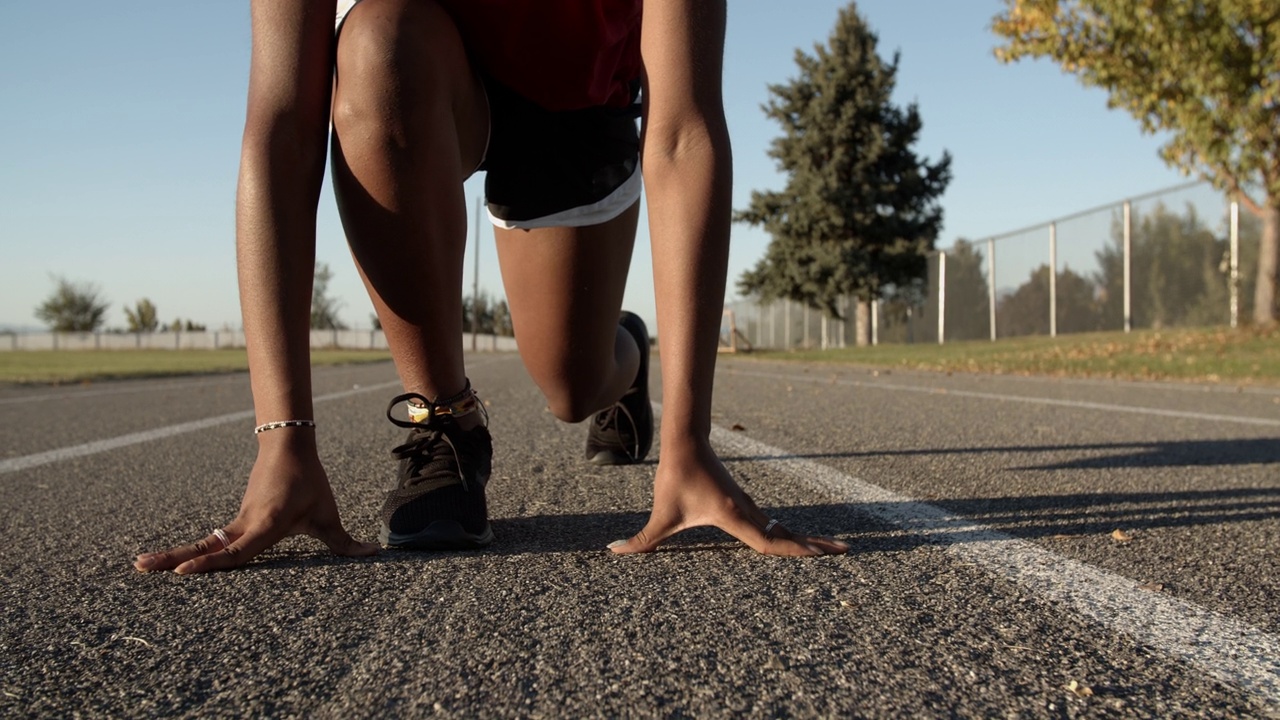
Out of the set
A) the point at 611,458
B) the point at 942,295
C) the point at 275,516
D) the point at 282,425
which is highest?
the point at 942,295

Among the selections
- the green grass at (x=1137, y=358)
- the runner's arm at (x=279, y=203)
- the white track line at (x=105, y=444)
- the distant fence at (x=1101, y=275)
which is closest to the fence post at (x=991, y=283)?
the distant fence at (x=1101, y=275)

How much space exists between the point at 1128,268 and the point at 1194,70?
7.05 metres

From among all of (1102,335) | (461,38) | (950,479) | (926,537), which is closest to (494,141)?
(461,38)

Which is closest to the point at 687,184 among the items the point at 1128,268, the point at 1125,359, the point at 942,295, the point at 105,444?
the point at 105,444

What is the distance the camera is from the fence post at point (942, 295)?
29.8 meters

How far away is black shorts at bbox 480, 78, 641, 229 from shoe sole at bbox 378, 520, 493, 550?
1.08m

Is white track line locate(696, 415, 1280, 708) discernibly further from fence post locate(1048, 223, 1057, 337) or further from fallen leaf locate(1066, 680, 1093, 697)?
fence post locate(1048, 223, 1057, 337)

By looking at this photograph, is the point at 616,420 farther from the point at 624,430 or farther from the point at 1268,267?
the point at 1268,267

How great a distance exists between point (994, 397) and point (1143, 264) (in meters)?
14.3

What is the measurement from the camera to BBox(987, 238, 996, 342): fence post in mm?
26125

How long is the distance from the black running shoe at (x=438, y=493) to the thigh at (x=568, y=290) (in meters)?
0.76

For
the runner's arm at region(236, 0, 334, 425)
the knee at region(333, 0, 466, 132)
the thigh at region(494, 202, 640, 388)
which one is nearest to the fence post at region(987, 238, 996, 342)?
the thigh at region(494, 202, 640, 388)

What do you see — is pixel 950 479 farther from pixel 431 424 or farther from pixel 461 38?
pixel 461 38

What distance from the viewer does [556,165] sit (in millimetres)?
2705
